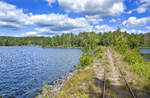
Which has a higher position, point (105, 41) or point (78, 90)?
point (105, 41)

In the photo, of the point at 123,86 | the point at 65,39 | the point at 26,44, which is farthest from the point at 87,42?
the point at 26,44

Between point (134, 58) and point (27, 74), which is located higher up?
point (134, 58)

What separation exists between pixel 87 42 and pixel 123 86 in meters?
14.4

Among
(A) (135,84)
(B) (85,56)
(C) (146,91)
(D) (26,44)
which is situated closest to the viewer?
(C) (146,91)

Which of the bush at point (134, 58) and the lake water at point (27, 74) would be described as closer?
the lake water at point (27, 74)

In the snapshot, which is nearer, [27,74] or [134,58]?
[27,74]

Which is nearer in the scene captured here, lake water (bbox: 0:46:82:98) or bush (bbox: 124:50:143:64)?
lake water (bbox: 0:46:82:98)

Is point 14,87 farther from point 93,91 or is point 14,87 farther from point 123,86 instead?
point 123,86

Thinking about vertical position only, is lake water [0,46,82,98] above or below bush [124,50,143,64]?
below

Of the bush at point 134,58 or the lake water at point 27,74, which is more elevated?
the bush at point 134,58

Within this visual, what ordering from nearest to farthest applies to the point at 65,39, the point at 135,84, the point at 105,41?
the point at 135,84
the point at 105,41
the point at 65,39

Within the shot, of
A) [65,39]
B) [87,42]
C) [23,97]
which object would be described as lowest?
[23,97]

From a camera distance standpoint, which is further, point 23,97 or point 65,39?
point 65,39

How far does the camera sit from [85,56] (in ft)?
58.0
